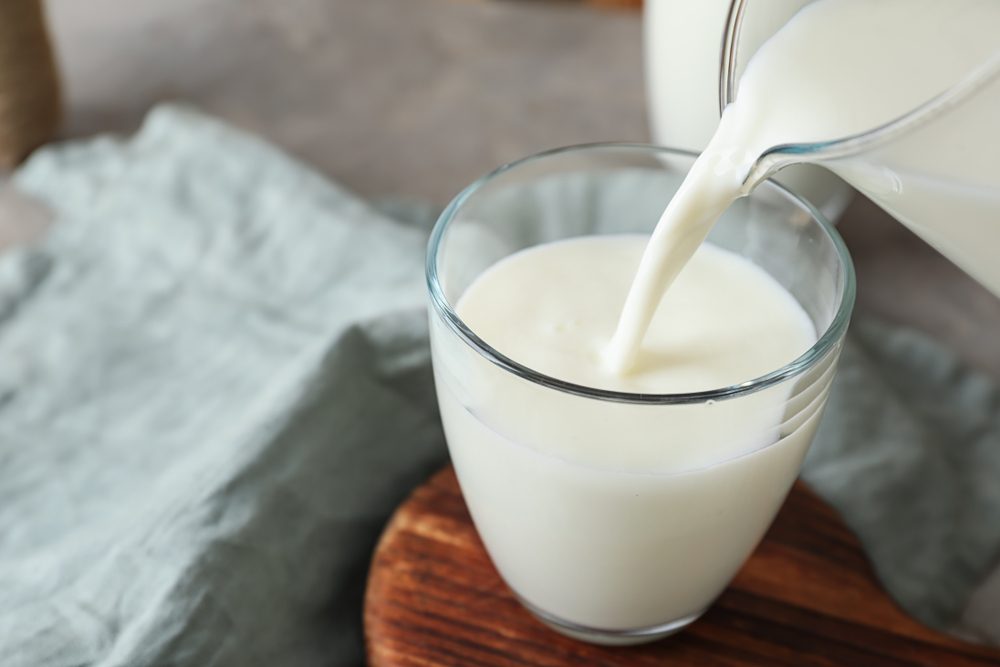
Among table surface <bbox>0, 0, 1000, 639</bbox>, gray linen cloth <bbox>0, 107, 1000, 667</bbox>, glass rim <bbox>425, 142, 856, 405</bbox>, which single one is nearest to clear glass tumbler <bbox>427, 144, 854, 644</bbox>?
glass rim <bbox>425, 142, 856, 405</bbox>

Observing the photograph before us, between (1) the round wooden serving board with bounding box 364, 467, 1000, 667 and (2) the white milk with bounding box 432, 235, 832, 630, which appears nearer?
(2) the white milk with bounding box 432, 235, 832, 630

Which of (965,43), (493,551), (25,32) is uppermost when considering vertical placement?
(965,43)

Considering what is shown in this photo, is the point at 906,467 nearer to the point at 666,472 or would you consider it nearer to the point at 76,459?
the point at 666,472

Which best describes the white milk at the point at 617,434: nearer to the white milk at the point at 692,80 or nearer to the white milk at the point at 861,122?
the white milk at the point at 861,122

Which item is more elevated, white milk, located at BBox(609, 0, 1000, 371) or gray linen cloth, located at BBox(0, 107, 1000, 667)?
white milk, located at BBox(609, 0, 1000, 371)

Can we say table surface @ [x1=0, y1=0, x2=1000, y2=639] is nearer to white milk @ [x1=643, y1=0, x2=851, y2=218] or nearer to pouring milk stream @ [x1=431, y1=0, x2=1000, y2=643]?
white milk @ [x1=643, y1=0, x2=851, y2=218]

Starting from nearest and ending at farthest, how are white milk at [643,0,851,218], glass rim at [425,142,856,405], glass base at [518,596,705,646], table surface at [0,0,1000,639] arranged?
1. glass rim at [425,142,856,405]
2. glass base at [518,596,705,646]
3. white milk at [643,0,851,218]
4. table surface at [0,0,1000,639]

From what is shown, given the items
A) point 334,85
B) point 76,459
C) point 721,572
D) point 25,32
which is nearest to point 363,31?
point 334,85
